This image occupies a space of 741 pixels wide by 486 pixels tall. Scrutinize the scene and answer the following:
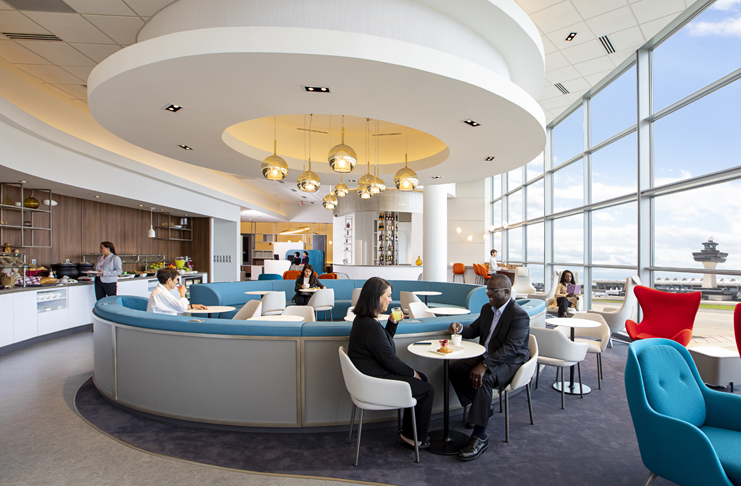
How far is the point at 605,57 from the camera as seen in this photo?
264 inches

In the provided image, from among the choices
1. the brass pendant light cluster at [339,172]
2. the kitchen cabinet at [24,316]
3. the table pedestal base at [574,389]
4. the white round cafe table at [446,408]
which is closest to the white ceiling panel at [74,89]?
the brass pendant light cluster at [339,172]

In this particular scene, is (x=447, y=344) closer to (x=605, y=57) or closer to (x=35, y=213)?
(x=605, y=57)

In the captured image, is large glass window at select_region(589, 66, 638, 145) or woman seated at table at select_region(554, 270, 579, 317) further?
large glass window at select_region(589, 66, 638, 145)

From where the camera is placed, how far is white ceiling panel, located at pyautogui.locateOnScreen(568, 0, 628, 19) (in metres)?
4.98

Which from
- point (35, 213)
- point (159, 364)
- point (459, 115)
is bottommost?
point (159, 364)

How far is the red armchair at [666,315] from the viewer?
15.9ft

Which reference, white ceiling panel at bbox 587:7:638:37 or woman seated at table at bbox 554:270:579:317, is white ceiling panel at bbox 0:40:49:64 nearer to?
white ceiling panel at bbox 587:7:638:37

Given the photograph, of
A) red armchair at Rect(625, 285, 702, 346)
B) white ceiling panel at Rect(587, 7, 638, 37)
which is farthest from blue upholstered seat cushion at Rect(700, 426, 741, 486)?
white ceiling panel at Rect(587, 7, 638, 37)

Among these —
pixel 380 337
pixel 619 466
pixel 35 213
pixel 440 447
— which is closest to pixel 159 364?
pixel 380 337

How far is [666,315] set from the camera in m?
5.07

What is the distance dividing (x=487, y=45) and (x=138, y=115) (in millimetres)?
3772

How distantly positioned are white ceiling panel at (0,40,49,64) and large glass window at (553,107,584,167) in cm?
996

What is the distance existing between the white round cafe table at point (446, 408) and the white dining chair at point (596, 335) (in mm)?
1828

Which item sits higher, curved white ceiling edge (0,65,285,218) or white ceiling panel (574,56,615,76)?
white ceiling panel (574,56,615,76)
